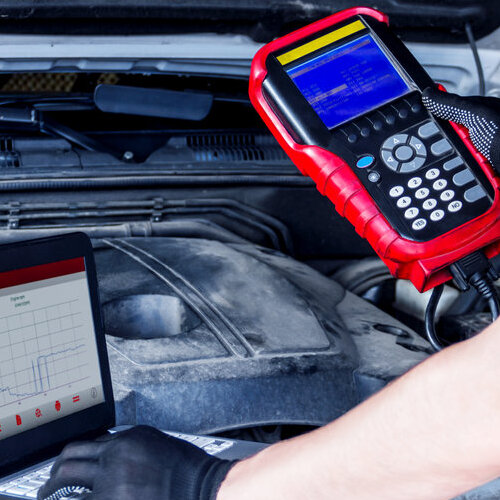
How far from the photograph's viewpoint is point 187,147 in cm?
137

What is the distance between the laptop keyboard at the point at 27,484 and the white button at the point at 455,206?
23.1 inches

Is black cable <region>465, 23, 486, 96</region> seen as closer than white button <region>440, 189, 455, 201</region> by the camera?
No

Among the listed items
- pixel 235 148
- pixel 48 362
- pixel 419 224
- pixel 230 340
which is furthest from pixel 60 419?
pixel 235 148

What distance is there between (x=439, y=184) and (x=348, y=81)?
0.20 meters

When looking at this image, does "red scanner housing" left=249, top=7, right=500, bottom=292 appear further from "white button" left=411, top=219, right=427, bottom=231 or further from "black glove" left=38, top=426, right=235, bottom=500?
"black glove" left=38, top=426, right=235, bottom=500

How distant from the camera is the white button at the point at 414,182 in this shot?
3.12 ft

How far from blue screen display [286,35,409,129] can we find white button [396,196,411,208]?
14cm

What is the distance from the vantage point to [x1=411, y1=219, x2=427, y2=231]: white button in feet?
3.02

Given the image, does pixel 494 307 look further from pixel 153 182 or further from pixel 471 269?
pixel 153 182

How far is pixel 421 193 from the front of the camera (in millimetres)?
945

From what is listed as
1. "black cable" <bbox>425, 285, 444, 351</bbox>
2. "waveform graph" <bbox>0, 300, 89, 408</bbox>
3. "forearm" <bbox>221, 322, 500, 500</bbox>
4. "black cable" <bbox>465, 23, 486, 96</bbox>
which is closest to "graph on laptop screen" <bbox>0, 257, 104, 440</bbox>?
"waveform graph" <bbox>0, 300, 89, 408</bbox>

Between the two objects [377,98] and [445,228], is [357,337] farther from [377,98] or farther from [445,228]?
[377,98]

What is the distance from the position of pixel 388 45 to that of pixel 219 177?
1.38 feet

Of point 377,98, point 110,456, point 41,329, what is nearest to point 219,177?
point 377,98
